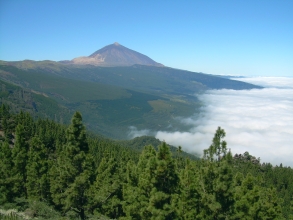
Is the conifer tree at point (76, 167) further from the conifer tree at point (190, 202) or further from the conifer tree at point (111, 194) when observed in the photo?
the conifer tree at point (190, 202)

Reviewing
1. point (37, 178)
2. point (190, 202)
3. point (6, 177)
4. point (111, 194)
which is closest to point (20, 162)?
point (37, 178)

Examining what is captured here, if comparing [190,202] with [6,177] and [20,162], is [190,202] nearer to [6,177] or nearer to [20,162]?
[6,177]

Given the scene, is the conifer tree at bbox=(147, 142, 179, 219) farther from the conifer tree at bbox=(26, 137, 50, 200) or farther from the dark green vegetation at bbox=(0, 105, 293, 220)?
the conifer tree at bbox=(26, 137, 50, 200)

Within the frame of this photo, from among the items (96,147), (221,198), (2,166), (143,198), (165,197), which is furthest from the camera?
(96,147)

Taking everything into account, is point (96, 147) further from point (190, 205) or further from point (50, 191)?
point (190, 205)

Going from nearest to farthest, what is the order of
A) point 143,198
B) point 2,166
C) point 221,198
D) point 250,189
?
point 143,198 < point 221,198 < point 250,189 < point 2,166

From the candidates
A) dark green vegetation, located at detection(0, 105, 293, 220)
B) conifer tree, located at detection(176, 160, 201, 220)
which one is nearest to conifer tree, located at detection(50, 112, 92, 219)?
dark green vegetation, located at detection(0, 105, 293, 220)

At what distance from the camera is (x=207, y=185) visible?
97.2 feet

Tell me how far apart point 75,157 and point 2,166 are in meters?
19.2

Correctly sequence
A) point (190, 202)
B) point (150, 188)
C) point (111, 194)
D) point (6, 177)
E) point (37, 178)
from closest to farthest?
1. point (150, 188)
2. point (190, 202)
3. point (6, 177)
4. point (111, 194)
5. point (37, 178)

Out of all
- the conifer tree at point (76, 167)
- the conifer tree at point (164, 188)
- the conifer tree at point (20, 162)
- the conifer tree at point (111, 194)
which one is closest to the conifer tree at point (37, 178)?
the conifer tree at point (20, 162)

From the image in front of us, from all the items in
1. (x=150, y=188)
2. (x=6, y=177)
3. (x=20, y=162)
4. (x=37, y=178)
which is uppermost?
(x=150, y=188)

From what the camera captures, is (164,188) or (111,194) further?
(111,194)

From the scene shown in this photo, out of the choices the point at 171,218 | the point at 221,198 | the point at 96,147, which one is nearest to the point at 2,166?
the point at 171,218
